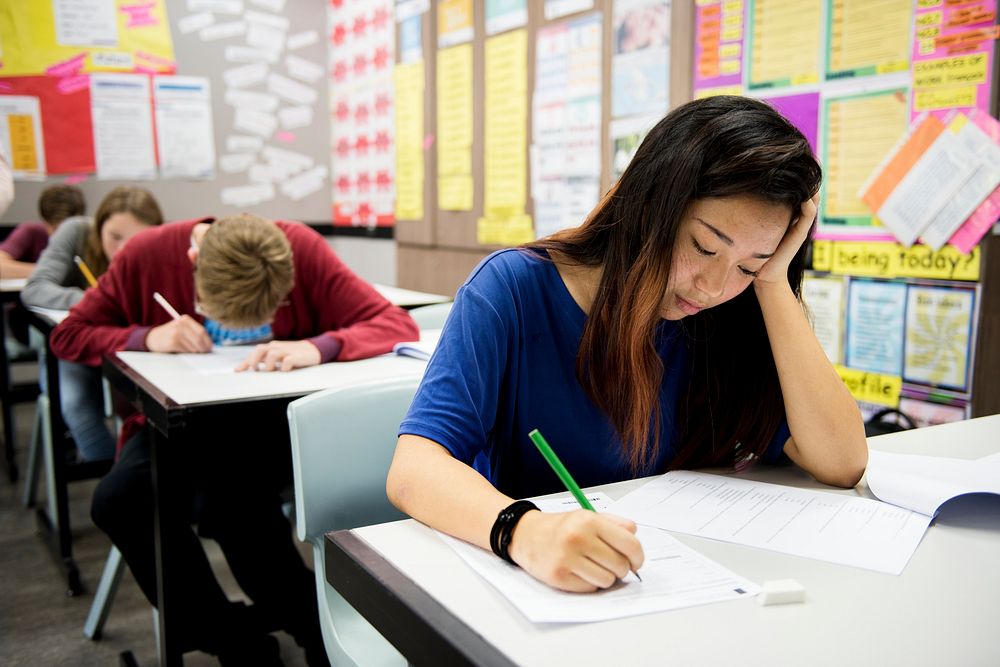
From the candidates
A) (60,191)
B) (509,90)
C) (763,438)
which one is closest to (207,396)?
(763,438)

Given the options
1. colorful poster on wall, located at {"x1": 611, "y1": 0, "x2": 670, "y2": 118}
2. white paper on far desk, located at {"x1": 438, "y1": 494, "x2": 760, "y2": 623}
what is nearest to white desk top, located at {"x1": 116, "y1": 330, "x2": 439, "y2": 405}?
white paper on far desk, located at {"x1": 438, "y1": 494, "x2": 760, "y2": 623}

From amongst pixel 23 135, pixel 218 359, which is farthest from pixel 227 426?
pixel 23 135

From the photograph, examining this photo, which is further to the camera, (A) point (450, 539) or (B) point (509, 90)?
(B) point (509, 90)

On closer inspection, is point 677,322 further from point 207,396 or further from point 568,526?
point 207,396

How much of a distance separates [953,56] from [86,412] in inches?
108

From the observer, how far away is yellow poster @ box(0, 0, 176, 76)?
4.11 meters

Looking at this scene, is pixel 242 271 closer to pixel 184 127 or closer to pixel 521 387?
pixel 521 387

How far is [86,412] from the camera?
2.81m

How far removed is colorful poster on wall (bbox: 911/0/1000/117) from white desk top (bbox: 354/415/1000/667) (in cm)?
127

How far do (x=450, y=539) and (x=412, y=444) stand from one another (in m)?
0.15

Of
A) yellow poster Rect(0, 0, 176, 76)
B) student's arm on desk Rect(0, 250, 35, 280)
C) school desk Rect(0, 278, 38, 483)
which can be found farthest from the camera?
yellow poster Rect(0, 0, 176, 76)

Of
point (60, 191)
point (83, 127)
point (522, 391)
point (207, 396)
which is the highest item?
point (83, 127)

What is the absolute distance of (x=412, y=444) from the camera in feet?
3.09

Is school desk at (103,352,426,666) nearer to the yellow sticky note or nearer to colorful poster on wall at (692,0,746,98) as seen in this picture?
the yellow sticky note
